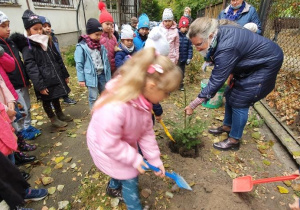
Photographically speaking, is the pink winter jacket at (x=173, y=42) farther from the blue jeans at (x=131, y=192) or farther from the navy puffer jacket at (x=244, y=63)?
the blue jeans at (x=131, y=192)

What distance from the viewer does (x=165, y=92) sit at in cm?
126

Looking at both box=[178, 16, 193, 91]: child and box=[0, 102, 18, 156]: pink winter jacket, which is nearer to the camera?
box=[0, 102, 18, 156]: pink winter jacket

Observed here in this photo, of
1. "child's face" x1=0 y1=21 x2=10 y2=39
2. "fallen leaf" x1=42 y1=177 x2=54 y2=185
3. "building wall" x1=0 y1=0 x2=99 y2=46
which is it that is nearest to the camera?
"fallen leaf" x1=42 y1=177 x2=54 y2=185

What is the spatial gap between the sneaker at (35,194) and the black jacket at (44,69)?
4.66 ft

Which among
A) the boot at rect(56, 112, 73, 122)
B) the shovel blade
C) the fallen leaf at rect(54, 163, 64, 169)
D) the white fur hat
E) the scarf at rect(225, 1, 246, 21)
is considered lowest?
the fallen leaf at rect(54, 163, 64, 169)

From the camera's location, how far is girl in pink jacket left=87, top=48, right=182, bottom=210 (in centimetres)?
117

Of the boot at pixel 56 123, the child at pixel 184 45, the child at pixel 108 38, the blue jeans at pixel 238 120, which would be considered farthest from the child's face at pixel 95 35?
the child at pixel 184 45

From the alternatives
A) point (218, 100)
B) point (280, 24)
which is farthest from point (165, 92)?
point (280, 24)

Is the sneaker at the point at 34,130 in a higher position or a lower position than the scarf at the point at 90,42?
lower

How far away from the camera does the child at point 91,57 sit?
2.75m

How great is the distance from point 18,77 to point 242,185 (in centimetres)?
314

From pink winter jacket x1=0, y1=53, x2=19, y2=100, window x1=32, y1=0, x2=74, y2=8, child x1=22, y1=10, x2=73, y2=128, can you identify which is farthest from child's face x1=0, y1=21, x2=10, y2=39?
window x1=32, y1=0, x2=74, y2=8

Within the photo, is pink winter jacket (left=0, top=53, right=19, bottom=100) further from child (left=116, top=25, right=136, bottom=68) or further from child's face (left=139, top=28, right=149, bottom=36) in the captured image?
child's face (left=139, top=28, right=149, bottom=36)

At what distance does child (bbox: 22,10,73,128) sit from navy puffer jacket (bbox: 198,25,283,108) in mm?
2238
